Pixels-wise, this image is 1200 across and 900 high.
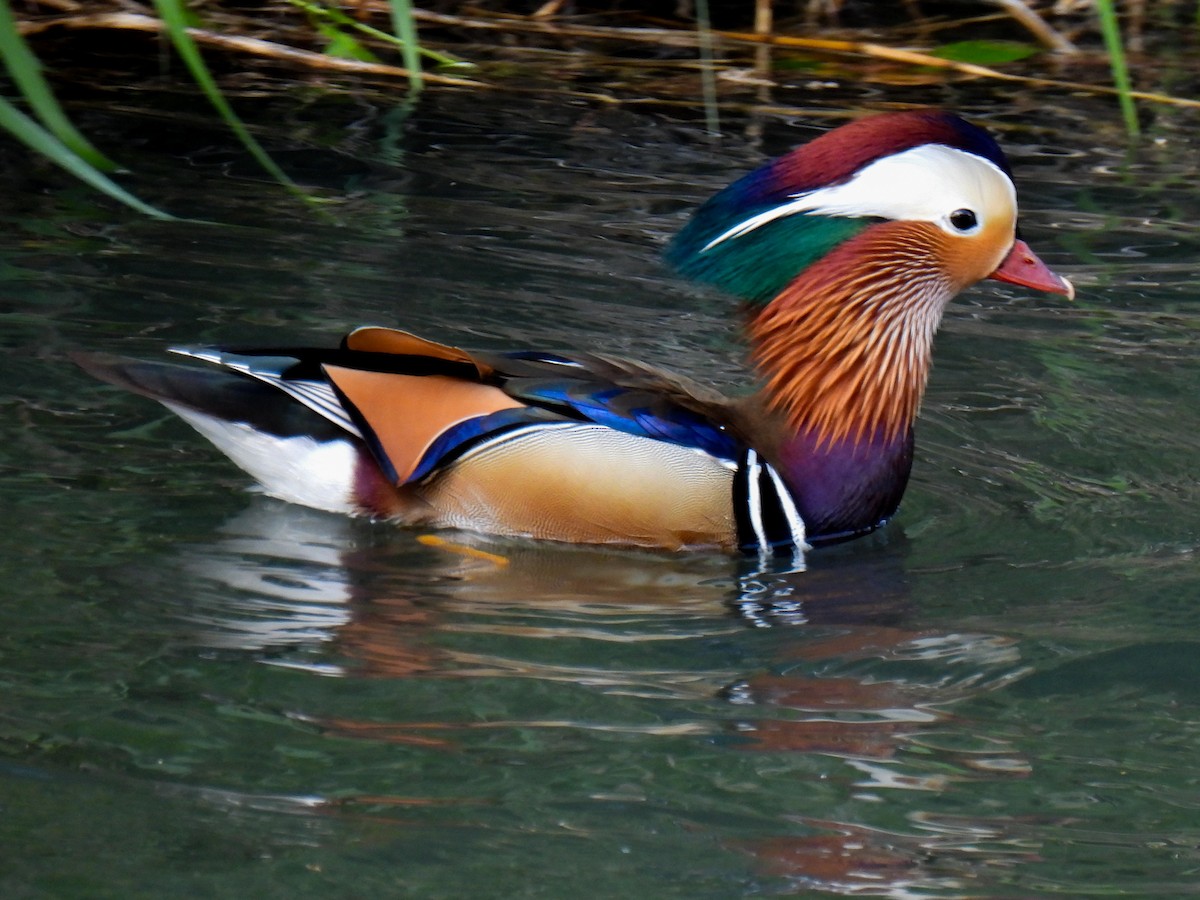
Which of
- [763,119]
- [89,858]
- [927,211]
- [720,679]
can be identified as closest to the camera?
[89,858]

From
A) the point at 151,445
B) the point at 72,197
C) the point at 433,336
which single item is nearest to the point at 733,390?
the point at 433,336

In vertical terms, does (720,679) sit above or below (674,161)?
below

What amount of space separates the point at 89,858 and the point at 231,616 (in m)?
0.97

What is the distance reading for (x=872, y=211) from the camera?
410 cm

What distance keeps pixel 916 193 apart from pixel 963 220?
5.5 inches

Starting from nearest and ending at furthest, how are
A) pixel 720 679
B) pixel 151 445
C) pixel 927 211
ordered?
1. pixel 720 679
2. pixel 927 211
3. pixel 151 445

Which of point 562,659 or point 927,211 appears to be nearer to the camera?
point 562,659

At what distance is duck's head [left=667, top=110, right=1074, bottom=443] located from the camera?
3971 millimetres

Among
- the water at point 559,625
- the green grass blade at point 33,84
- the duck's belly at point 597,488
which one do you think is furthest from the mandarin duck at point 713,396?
the green grass blade at point 33,84

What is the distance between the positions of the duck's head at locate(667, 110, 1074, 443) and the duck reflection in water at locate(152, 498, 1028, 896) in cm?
39

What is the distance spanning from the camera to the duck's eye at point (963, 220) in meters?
4.11

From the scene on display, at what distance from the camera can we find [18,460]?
13.5ft

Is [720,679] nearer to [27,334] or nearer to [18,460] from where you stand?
[18,460]

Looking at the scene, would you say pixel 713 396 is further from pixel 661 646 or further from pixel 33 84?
pixel 33 84
